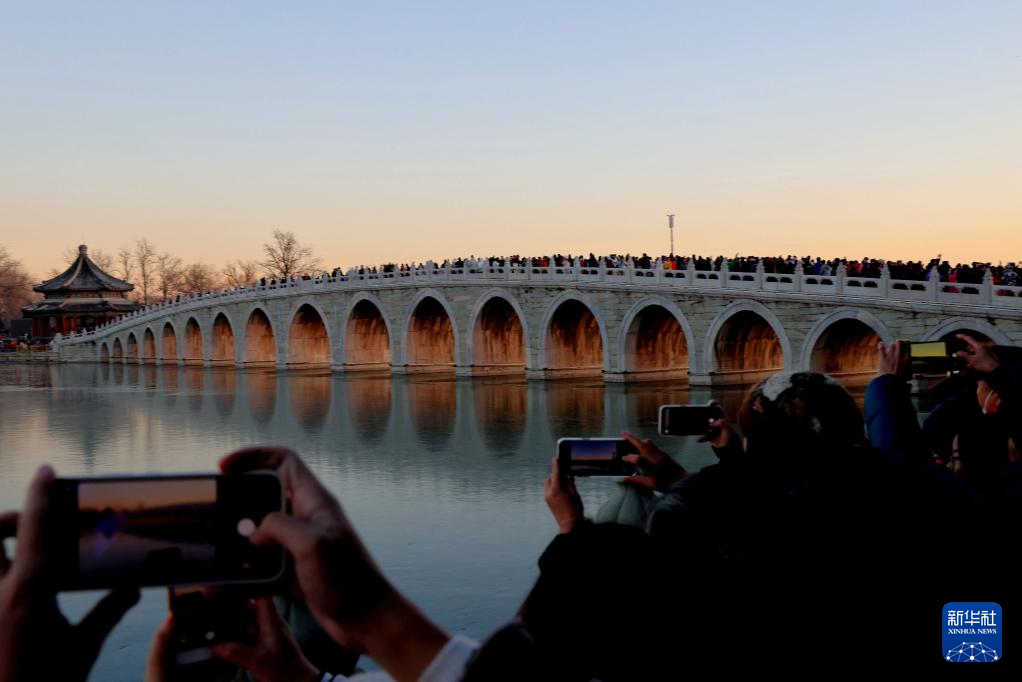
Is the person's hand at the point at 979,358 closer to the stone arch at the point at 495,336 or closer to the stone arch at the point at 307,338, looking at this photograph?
the stone arch at the point at 495,336

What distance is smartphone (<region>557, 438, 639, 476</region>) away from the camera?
291cm

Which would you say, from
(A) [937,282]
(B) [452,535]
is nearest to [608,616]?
(B) [452,535]

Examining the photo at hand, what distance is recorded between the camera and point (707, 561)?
209cm

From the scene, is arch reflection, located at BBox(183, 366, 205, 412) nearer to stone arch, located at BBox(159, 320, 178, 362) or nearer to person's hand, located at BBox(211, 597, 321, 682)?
stone arch, located at BBox(159, 320, 178, 362)

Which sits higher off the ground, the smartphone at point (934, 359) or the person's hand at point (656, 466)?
the smartphone at point (934, 359)

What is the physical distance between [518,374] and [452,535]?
2776cm

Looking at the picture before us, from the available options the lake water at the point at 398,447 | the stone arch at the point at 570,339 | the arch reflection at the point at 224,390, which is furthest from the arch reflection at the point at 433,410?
the arch reflection at the point at 224,390

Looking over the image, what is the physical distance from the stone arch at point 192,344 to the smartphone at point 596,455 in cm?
6000

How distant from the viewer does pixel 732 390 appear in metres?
29.3

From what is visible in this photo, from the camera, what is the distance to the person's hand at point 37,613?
149 cm

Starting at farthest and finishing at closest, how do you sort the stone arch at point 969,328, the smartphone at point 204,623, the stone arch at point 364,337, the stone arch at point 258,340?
the stone arch at point 258,340 < the stone arch at point 364,337 < the stone arch at point 969,328 < the smartphone at point 204,623

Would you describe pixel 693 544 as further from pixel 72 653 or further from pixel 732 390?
pixel 732 390

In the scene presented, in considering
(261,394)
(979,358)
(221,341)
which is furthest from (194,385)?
(979,358)

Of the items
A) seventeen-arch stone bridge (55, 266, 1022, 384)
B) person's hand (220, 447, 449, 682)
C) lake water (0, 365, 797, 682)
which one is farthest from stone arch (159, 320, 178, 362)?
person's hand (220, 447, 449, 682)
